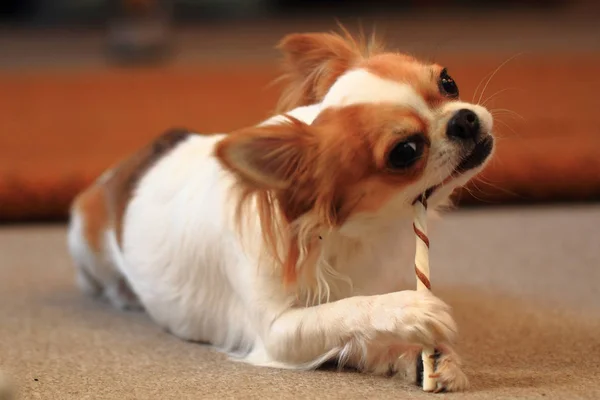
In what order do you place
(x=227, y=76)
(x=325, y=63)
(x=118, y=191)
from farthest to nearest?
(x=227, y=76)
(x=118, y=191)
(x=325, y=63)

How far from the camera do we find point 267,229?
1.54 metres

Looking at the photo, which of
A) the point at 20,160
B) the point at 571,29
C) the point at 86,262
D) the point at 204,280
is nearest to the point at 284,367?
the point at 204,280

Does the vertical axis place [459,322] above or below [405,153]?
below

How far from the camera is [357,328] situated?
1.49m

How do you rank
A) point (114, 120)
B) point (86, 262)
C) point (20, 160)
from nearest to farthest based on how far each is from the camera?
point (86, 262) → point (20, 160) → point (114, 120)

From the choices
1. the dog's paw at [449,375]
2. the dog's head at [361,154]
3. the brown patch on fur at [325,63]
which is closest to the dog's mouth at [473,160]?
the dog's head at [361,154]

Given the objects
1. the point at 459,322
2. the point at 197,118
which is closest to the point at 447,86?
the point at 459,322

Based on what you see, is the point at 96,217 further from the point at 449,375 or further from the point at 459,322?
the point at 449,375

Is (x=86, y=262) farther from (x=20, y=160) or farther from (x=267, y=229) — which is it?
(x=20, y=160)

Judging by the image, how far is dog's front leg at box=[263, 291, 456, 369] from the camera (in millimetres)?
1421

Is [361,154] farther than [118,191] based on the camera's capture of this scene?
No

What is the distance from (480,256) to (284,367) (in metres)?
0.95

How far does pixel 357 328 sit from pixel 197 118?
2.52 m

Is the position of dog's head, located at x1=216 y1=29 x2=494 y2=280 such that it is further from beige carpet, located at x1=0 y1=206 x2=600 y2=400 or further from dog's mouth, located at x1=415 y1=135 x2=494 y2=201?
beige carpet, located at x1=0 y1=206 x2=600 y2=400
